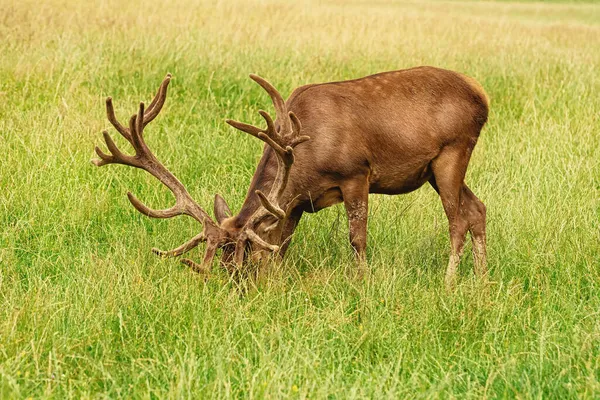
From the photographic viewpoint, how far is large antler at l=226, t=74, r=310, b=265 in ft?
15.8

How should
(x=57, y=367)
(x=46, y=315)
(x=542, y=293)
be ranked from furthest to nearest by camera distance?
(x=542, y=293), (x=46, y=315), (x=57, y=367)

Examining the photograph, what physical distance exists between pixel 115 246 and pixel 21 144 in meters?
1.77

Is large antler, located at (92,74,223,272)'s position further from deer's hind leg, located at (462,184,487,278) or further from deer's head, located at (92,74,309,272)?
deer's hind leg, located at (462,184,487,278)

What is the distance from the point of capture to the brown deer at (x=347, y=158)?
4961 millimetres

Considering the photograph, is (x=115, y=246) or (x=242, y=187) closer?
(x=115, y=246)

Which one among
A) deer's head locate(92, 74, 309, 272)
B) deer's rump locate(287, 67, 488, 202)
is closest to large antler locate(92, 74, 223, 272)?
deer's head locate(92, 74, 309, 272)

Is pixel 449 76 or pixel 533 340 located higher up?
pixel 449 76

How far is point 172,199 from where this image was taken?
6.47 metres

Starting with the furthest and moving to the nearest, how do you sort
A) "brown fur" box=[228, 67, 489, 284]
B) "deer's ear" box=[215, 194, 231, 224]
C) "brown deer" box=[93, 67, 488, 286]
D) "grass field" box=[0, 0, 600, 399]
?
"brown fur" box=[228, 67, 489, 284]
"deer's ear" box=[215, 194, 231, 224]
"brown deer" box=[93, 67, 488, 286]
"grass field" box=[0, 0, 600, 399]

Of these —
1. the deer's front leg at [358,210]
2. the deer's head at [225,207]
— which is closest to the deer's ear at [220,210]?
the deer's head at [225,207]

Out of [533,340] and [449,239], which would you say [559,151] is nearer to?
[449,239]

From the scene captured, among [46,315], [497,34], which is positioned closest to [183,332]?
[46,315]

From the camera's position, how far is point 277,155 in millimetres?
5078

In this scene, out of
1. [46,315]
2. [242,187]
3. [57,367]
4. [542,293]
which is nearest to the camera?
[57,367]
